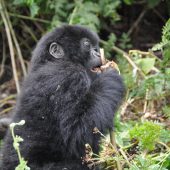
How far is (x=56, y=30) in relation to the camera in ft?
15.8

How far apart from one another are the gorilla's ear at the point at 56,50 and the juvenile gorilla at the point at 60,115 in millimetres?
159

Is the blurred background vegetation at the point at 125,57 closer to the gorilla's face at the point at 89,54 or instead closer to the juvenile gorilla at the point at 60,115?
the juvenile gorilla at the point at 60,115

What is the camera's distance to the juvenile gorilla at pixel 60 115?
14.0 feet

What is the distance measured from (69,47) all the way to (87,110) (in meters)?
0.66

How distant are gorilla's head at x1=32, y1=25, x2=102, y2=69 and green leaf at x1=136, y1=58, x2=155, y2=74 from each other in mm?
1226

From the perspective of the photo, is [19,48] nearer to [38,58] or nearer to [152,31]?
[152,31]

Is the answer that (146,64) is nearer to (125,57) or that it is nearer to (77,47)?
(125,57)

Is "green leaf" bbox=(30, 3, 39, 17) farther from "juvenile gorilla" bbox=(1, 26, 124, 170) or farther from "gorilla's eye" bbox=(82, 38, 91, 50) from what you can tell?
"juvenile gorilla" bbox=(1, 26, 124, 170)

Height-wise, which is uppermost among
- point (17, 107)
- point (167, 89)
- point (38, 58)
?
point (38, 58)

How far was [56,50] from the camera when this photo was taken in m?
4.65

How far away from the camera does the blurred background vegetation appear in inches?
172

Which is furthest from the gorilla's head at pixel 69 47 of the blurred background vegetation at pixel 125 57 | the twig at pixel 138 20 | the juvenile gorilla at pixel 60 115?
the twig at pixel 138 20

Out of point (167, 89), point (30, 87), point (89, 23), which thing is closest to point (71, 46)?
point (30, 87)

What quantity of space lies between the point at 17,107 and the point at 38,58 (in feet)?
1.39
